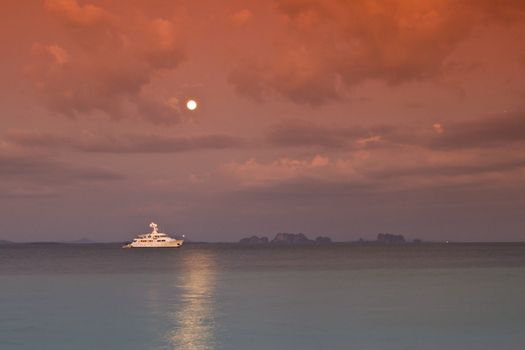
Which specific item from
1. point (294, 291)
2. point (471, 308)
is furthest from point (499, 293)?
point (294, 291)

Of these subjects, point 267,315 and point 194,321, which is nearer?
point 194,321

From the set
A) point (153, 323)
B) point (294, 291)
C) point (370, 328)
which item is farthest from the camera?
point (294, 291)

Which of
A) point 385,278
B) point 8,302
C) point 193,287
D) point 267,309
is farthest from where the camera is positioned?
point 385,278

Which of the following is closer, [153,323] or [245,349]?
[245,349]

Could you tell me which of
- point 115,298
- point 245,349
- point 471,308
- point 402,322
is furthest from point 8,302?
point 471,308

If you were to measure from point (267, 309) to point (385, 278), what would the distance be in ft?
118

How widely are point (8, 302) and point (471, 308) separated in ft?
133

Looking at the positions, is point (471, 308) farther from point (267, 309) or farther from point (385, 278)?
point (385, 278)

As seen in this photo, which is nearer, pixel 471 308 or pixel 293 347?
pixel 293 347

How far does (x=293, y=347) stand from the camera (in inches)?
1377

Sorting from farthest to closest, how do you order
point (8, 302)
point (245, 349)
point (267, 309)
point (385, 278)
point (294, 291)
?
point (385, 278), point (294, 291), point (8, 302), point (267, 309), point (245, 349)

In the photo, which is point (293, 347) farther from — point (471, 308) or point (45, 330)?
point (471, 308)

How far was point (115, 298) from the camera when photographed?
197 ft

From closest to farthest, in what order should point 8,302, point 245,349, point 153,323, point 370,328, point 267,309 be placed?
point 245,349, point 370,328, point 153,323, point 267,309, point 8,302
